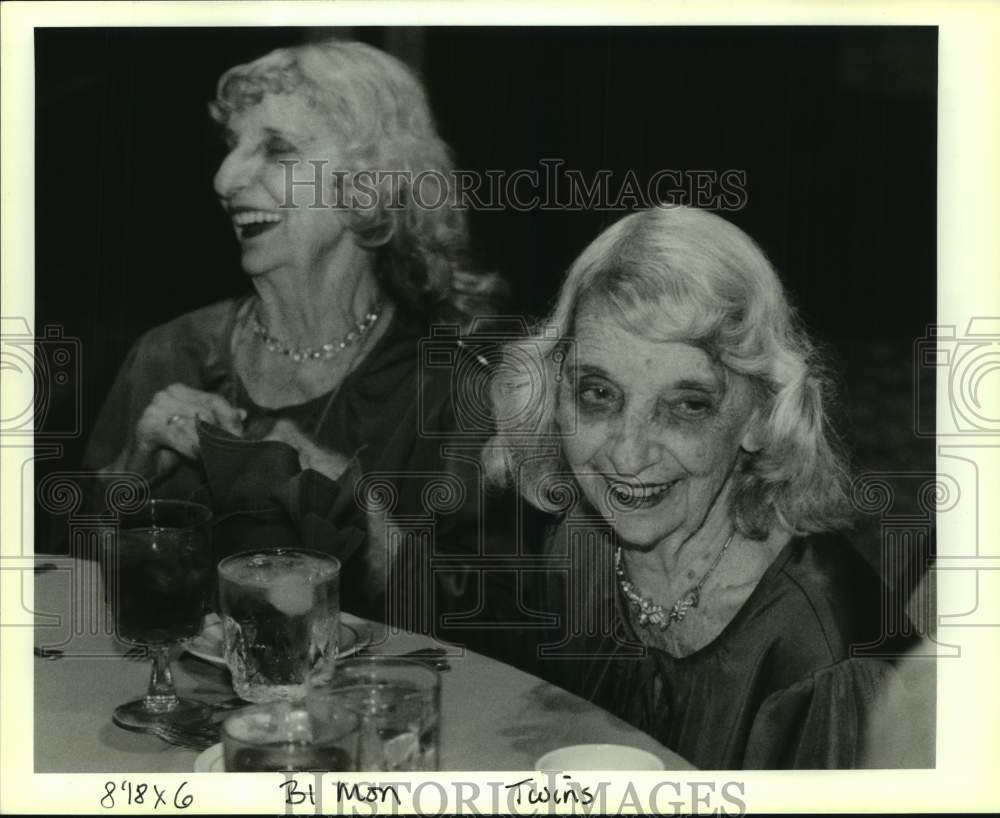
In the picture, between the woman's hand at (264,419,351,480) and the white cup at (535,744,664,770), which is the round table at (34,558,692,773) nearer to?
the white cup at (535,744,664,770)

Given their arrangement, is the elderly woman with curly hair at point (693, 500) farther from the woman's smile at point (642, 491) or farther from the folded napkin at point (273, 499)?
the folded napkin at point (273, 499)

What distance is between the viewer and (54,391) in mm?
2082

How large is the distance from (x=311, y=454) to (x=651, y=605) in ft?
1.72

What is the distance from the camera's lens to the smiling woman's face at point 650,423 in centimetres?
202

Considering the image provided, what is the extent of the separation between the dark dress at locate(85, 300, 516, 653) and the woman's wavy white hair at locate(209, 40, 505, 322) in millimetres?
81

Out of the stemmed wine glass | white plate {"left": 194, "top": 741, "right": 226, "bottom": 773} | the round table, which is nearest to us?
white plate {"left": 194, "top": 741, "right": 226, "bottom": 773}

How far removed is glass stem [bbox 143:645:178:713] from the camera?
1910 millimetres

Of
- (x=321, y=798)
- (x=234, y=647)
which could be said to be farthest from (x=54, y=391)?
(x=321, y=798)

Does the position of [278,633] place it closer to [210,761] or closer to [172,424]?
[210,761]

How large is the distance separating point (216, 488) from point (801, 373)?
0.84 metres

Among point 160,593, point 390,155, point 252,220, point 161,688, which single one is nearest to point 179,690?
point 161,688

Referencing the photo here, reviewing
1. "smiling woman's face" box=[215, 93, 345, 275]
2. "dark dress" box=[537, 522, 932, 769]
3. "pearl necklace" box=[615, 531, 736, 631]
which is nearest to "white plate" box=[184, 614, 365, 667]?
"dark dress" box=[537, 522, 932, 769]

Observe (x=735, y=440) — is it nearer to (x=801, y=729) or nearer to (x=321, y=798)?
(x=801, y=729)

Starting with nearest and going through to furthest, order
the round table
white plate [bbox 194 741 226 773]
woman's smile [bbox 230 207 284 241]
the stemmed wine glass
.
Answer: white plate [bbox 194 741 226 773]
the stemmed wine glass
the round table
woman's smile [bbox 230 207 284 241]
